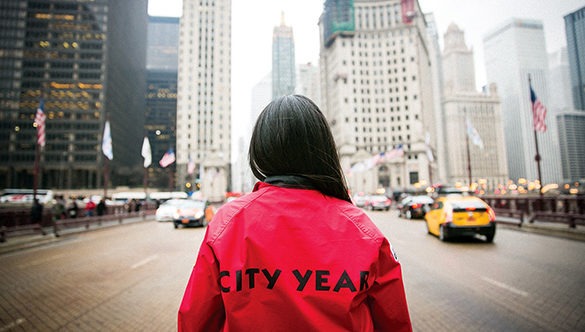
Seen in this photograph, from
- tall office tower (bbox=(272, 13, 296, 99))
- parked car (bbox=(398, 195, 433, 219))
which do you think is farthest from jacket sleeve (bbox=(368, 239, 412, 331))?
tall office tower (bbox=(272, 13, 296, 99))

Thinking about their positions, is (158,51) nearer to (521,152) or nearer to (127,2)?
(127,2)

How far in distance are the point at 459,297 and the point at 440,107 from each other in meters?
180

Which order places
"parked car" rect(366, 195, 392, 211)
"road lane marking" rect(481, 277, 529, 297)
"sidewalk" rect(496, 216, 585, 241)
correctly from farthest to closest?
"parked car" rect(366, 195, 392, 211)
"sidewalk" rect(496, 216, 585, 241)
"road lane marking" rect(481, 277, 529, 297)

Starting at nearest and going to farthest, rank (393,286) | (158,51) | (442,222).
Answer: (393,286) → (442,222) → (158,51)

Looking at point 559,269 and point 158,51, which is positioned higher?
point 158,51

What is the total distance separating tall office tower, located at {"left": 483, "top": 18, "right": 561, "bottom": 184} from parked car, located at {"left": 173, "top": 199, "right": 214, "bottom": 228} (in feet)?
275

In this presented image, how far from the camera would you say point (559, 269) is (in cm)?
684

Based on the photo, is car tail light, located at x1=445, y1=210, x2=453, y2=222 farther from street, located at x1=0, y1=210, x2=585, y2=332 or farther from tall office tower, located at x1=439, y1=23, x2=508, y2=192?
tall office tower, located at x1=439, y1=23, x2=508, y2=192


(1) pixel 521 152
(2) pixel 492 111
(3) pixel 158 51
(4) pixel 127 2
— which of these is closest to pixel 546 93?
(2) pixel 492 111

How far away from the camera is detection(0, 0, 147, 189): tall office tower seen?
82.0 m

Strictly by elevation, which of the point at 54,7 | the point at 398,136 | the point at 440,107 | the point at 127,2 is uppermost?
the point at 127,2

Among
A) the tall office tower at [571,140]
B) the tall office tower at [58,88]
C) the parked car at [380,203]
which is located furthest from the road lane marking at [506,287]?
the tall office tower at [571,140]

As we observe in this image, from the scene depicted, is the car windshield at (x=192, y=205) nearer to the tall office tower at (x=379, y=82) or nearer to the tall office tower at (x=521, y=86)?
the tall office tower at (x=379, y=82)

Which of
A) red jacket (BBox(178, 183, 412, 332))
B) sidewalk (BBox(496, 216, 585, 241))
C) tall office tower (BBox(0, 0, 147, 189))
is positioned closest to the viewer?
red jacket (BBox(178, 183, 412, 332))
